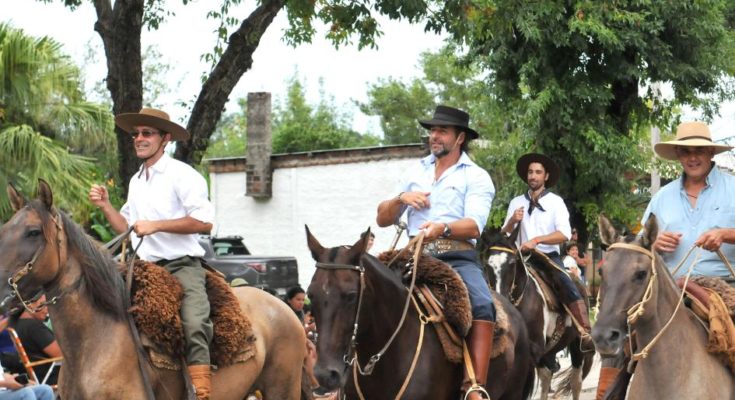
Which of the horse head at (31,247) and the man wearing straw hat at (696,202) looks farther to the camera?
the man wearing straw hat at (696,202)

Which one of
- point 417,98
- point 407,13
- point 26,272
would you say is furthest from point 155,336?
point 417,98

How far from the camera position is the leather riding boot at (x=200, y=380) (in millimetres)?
7348

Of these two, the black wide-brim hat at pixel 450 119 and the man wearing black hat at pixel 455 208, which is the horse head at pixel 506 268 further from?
the black wide-brim hat at pixel 450 119

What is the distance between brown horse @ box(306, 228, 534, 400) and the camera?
639cm

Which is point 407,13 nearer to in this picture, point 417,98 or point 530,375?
point 530,375

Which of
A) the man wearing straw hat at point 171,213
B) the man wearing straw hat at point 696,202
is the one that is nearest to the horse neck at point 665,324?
the man wearing straw hat at point 696,202

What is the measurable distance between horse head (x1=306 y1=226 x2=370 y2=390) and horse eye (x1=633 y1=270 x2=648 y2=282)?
5.21ft

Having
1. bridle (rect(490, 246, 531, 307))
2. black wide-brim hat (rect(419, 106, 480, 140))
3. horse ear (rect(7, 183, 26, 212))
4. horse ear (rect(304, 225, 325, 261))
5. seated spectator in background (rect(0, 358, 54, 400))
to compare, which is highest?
black wide-brim hat (rect(419, 106, 480, 140))

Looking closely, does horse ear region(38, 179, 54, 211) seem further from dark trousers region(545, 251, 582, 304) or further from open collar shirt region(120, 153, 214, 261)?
dark trousers region(545, 251, 582, 304)

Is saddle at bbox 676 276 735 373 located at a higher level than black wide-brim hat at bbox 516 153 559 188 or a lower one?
lower

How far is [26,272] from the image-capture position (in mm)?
6602

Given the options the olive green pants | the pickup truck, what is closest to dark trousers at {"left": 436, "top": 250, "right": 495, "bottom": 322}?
the olive green pants

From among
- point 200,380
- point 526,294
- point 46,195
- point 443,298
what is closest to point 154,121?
point 46,195

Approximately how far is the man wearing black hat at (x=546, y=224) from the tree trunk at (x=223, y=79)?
3326mm
